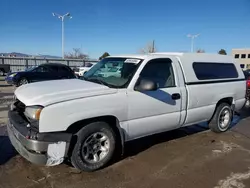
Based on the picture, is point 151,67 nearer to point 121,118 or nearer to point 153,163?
point 121,118

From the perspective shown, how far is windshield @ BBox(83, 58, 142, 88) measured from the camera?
159 inches

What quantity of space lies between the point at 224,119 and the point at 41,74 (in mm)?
11633

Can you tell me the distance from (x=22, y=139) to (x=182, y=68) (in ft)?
10.5

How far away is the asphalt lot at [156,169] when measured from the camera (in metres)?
3.39

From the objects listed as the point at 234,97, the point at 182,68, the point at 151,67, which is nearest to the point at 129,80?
the point at 151,67

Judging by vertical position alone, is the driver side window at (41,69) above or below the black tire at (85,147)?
above

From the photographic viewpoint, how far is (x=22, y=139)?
10.8 ft

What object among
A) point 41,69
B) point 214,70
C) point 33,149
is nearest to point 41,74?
point 41,69

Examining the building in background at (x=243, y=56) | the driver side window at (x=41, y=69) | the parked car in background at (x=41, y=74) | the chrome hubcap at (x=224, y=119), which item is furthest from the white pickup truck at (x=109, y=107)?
the building in background at (x=243, y=56)

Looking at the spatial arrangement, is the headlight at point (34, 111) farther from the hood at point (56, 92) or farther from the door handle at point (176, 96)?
the door handle at point (176, 96)

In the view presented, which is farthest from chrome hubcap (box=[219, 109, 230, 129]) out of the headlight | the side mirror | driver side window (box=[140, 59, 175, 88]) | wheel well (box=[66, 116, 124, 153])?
the headlight

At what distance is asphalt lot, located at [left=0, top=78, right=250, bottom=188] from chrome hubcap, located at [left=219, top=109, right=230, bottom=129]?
76 centimetres

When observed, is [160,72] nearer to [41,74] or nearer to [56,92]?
[56,92]

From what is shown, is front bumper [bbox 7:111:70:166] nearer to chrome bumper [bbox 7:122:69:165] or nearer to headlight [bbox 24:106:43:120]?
chrome bumper [bbox 7:122:69:165]
